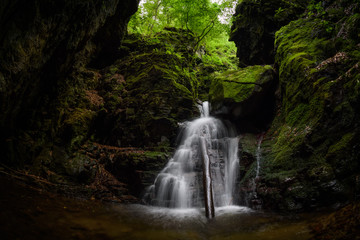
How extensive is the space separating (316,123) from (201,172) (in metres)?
4.08

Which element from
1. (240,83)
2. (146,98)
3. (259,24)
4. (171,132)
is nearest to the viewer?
(240,83)

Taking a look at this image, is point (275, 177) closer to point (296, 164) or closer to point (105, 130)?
point (296, 164)

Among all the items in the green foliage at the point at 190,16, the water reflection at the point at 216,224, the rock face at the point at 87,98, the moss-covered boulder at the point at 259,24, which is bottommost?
the water reflection at the point at 216,224

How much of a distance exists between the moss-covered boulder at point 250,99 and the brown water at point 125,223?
4.54m

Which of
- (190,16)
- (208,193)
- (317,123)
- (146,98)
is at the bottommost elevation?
(208,193)

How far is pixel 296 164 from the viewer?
5.37 meters


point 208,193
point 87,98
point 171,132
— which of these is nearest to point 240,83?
point 171,132

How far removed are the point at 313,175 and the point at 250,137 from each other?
137 inches

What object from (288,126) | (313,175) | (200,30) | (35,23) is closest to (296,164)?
(313,175)

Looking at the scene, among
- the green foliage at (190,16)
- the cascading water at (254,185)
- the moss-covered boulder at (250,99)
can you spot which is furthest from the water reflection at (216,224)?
the green foliage at (190,16)

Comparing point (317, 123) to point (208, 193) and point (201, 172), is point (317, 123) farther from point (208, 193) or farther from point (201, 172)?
point (201, 172)

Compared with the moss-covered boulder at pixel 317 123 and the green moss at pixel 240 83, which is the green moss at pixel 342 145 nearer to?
the moss-covered boulder at pixel 317 123

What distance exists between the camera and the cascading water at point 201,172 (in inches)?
252

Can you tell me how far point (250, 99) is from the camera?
8484 mm
